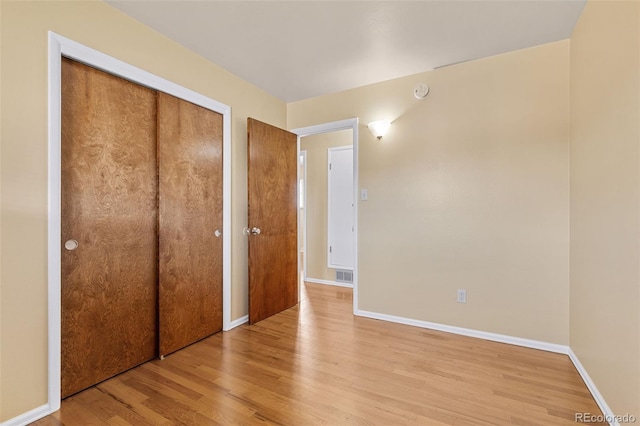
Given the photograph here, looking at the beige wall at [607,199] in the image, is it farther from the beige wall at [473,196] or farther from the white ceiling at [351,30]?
the white ceiling at [351,30]

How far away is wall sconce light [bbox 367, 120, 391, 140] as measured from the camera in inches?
117

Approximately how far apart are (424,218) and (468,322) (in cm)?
102

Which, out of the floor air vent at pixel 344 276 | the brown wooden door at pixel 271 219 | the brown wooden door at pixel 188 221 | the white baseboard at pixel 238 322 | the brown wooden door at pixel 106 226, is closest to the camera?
the brown wooden door at pixel 106 226

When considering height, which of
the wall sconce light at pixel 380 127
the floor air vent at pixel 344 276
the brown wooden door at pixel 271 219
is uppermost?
the wall sconce light at pixel 380 127

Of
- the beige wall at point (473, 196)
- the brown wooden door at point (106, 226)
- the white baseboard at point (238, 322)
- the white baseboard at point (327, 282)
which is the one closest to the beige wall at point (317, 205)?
the white baseboard at point (327, 282)

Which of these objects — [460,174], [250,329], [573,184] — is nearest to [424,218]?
Answer: [460,174]

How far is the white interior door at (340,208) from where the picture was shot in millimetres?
4430

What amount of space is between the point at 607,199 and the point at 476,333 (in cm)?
153

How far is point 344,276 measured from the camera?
446 centimetres

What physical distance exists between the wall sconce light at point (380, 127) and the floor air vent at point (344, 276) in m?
2.21

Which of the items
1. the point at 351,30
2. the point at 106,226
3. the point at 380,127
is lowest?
the point at 106,226

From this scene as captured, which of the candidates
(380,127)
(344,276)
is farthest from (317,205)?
(380,127)

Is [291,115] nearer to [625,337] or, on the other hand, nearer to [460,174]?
[460,174]

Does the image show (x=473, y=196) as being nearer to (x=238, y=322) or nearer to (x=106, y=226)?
(x=238, y=322)
